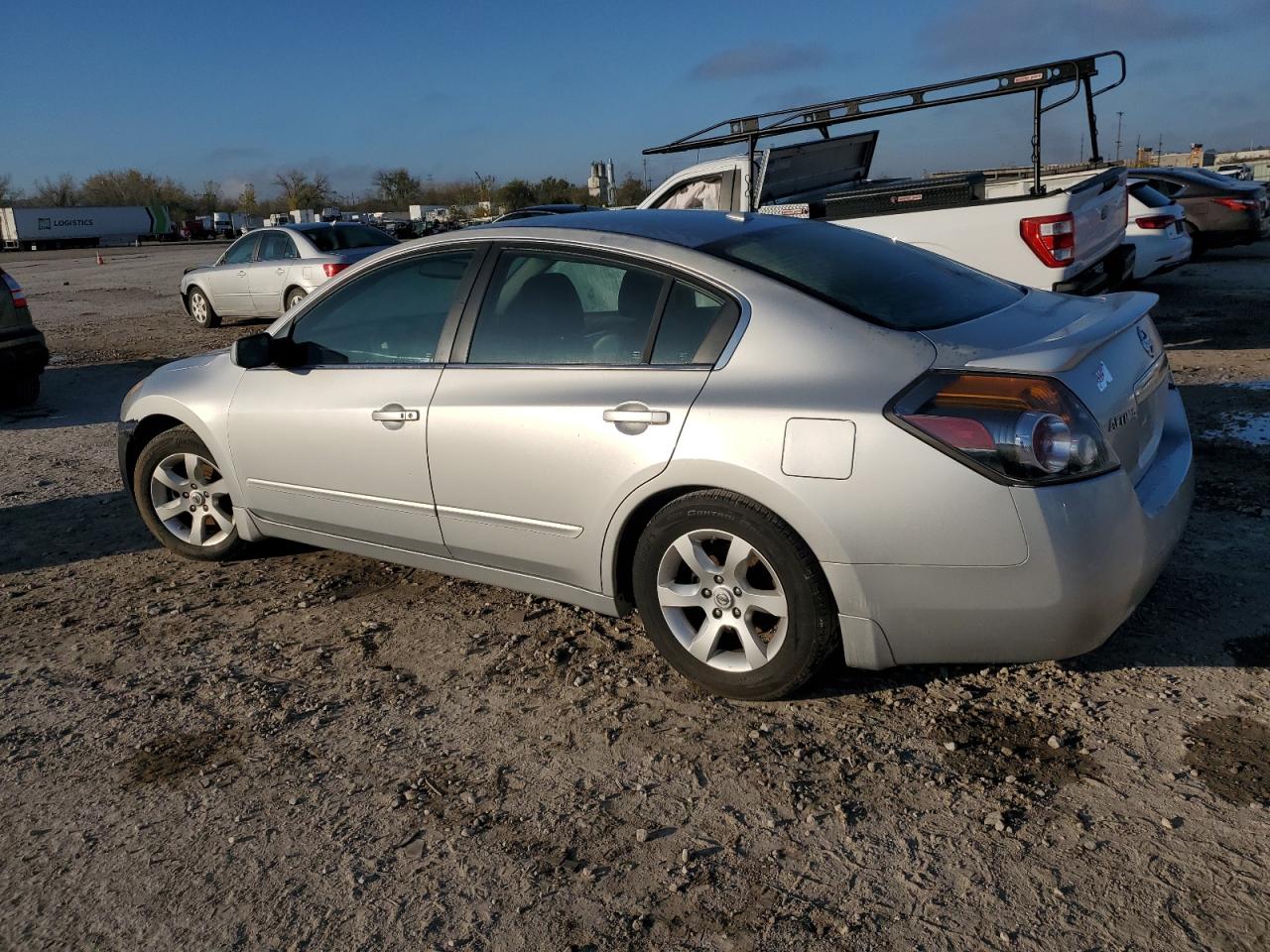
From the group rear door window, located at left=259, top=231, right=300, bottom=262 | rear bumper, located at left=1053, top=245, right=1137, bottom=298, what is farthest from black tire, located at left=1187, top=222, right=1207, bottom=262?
rear door window, located at left=259, top=231, right=300, bottom=262

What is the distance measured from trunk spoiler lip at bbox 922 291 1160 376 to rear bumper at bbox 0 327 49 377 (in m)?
8.61

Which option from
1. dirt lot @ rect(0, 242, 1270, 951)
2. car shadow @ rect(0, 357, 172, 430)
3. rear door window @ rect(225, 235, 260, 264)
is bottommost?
car shadow @ rect(0, 357, 172, 430)

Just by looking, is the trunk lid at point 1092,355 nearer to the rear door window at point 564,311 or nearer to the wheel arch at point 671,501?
the wheel arch at point 671,501

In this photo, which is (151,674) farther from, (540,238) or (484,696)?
(540,238)

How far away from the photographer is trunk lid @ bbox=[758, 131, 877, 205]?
10.4 meters

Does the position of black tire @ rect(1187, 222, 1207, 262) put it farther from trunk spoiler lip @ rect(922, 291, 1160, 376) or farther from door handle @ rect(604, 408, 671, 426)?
door handle @ rect(604, 408, 671, 426)

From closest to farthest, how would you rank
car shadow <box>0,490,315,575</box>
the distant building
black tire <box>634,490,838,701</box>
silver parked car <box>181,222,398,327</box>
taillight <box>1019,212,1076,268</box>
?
black tire <box>634,490,838,701</box> → car shadow <box>0,490,315,575</box> → taillight <box>1019,212,1076,268</box> → silver parked car <box>181,222,398,327</box> → the distant building

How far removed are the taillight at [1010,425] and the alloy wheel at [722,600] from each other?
26.2 inches

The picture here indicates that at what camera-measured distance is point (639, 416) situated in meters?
3.46

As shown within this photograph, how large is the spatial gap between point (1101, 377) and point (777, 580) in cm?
115

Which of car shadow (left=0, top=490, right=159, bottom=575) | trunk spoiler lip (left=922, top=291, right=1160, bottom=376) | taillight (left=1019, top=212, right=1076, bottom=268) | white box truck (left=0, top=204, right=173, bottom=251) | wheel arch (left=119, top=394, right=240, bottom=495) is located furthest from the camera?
white box truck (left=0, top=204, right=173, bottom=251)

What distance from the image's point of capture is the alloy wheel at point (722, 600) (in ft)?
10.9

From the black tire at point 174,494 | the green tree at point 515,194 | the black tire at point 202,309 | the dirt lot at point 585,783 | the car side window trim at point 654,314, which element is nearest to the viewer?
the dirt lot at point 585,783

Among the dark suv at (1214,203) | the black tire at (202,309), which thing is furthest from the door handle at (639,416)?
the dark suv at (1214,203)
